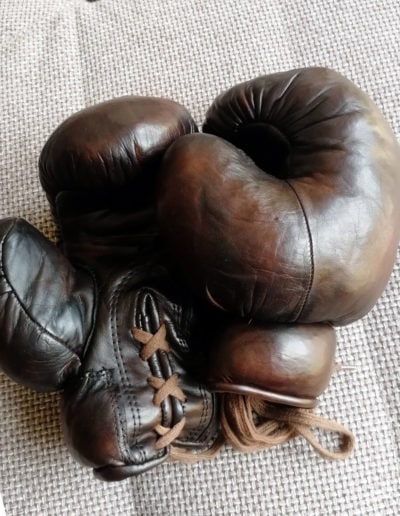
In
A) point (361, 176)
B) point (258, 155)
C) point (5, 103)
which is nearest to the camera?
point (361, 176)

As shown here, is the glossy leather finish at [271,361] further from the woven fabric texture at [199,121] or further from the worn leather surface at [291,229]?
the woven fabric texture at [199,121]

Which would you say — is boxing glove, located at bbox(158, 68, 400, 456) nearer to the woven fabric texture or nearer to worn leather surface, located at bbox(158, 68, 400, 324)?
worn leather surface, located at bbox(158, 68, 400, 324)

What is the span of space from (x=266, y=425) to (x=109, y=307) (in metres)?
0.22

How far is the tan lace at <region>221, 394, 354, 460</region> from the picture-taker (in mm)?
695

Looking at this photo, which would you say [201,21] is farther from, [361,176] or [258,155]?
[361,176]

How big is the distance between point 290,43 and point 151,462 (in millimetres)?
607

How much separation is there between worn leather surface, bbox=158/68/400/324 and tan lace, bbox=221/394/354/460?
0.13 metres

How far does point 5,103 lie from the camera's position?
89cm

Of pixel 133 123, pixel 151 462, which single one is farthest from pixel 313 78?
pixel 151 462

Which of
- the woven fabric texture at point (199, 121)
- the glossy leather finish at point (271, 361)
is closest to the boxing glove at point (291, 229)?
the glossy leather finish at point (271, 361)

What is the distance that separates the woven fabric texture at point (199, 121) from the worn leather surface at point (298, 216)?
199mm

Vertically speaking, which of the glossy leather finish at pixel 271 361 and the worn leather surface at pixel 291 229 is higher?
the worn leather surface at pixel 291 229

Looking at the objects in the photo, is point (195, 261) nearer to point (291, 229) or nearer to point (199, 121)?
point (291, 229)

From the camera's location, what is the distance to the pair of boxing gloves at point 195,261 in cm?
58
